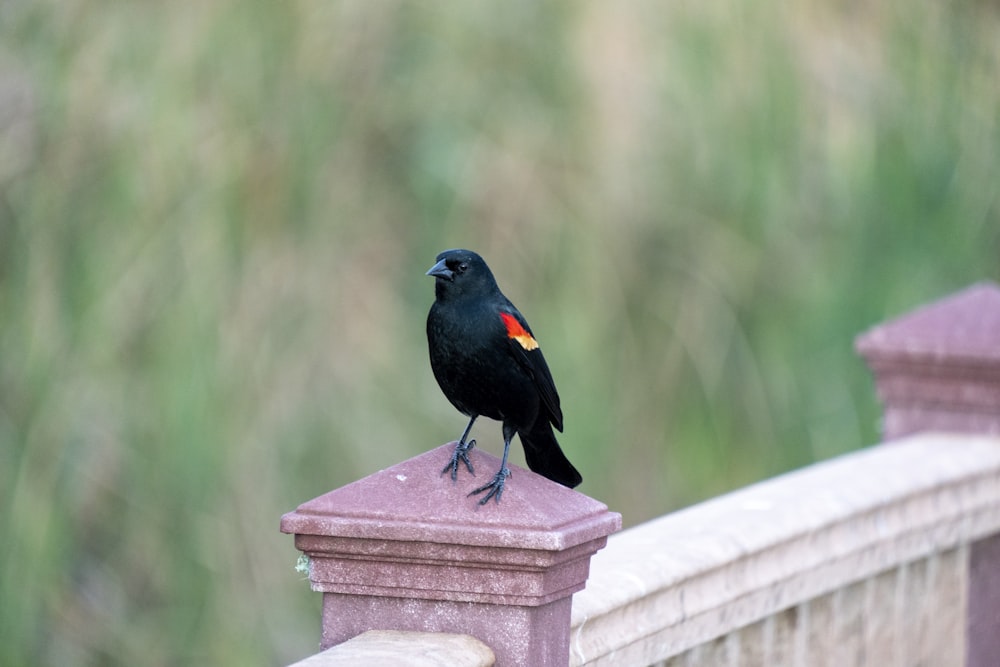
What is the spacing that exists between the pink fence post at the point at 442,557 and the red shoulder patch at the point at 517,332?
0.42 m

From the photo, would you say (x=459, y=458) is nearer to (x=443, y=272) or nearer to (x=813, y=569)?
(x=443, y=272)

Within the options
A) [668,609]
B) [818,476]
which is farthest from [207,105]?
[668,609]

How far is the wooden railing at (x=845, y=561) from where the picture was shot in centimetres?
263

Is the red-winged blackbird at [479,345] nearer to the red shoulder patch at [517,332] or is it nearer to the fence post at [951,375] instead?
the red shoulder patch at [517,332]

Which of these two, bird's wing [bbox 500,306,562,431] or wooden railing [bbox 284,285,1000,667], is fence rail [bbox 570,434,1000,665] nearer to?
wooden railing [bbox 284,285,1000,667]

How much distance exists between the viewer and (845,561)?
132 inches

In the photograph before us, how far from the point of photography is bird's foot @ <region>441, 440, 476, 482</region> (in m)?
2.30

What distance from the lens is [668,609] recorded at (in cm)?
278

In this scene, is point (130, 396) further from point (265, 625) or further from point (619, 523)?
point (619, 523)

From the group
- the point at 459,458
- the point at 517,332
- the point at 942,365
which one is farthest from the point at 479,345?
the point at 942,365

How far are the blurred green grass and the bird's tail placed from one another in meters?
2.16

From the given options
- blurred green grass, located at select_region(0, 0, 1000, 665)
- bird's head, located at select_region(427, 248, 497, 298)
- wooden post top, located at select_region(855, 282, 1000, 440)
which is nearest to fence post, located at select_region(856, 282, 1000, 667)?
wooden post top, located at select_region(855, 282, 1000, 440)

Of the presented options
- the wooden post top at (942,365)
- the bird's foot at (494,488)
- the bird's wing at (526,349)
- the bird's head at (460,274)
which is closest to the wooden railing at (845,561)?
the wooden post top at (942,365)

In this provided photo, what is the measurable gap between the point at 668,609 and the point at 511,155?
2.89 m
